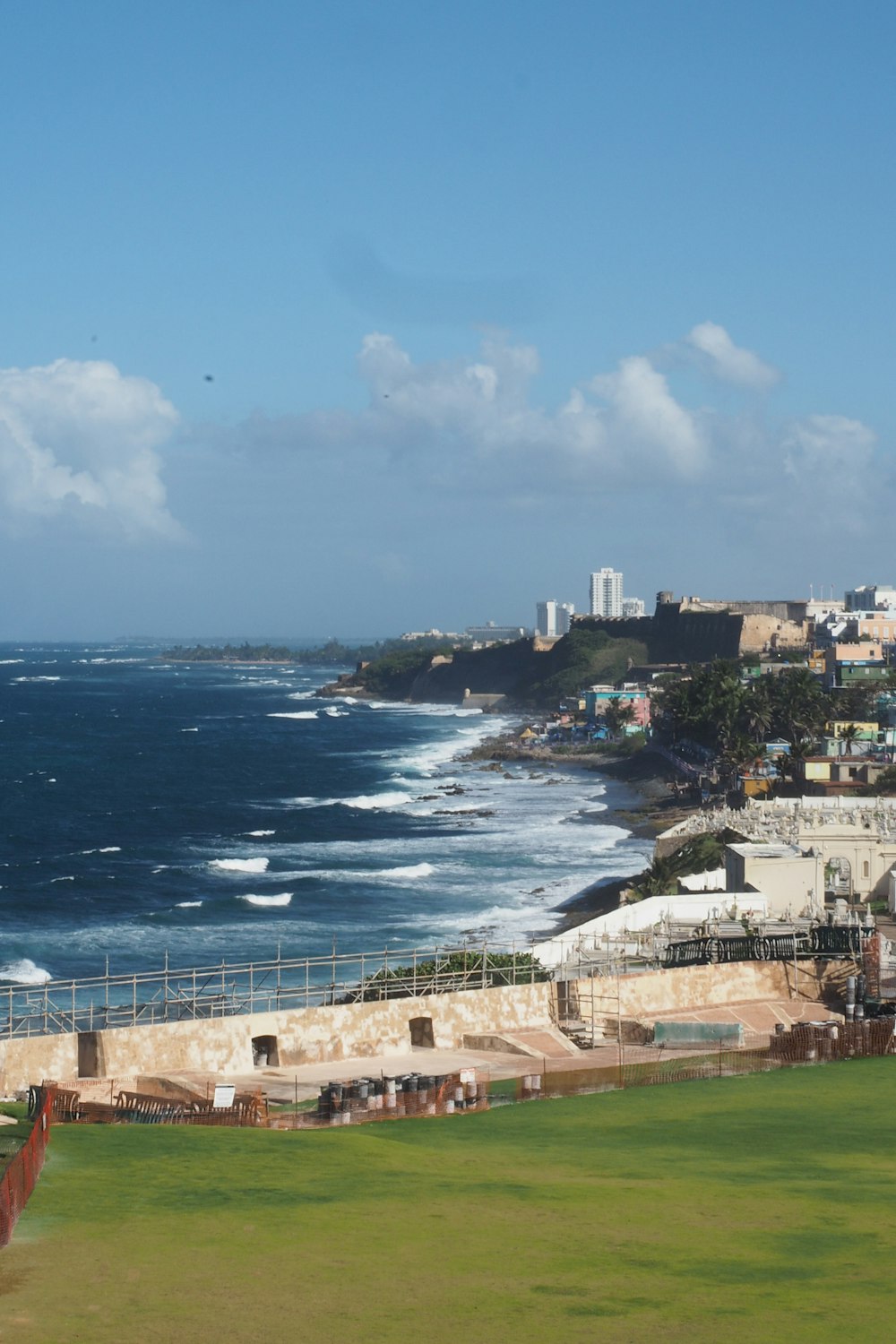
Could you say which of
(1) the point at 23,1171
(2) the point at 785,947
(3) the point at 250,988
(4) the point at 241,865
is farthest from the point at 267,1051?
(4) the point at 241,865

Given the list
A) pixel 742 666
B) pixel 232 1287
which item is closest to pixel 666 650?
pixel 742 666

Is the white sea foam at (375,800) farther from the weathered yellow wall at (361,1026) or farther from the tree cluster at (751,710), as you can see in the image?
the weathered yellow wall at (361,1026)

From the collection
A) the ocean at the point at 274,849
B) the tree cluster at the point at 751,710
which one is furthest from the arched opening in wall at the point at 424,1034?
the tree cluster at the point at 751,710

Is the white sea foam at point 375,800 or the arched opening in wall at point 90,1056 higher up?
the white sea foam at point 375,800

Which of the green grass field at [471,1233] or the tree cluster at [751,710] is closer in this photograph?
the green grass field at [471,1233]

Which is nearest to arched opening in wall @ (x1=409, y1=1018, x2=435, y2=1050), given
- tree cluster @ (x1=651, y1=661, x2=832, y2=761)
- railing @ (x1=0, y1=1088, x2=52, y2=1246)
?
railing @ (x1=0, y1=1088, x2=52, y2=1246)

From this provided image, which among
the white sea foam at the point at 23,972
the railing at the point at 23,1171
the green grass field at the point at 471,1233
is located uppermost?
the railing at the point at 23,1171

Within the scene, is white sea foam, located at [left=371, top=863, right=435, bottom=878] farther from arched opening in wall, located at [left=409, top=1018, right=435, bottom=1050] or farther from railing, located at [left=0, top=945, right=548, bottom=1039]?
arched opening in wall, located at [left=409, top=1018, right=435, bottom=1050]
